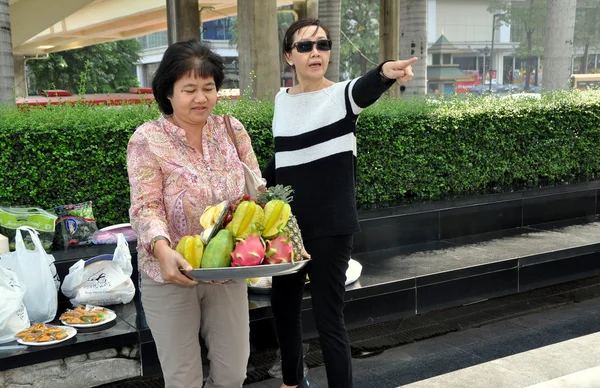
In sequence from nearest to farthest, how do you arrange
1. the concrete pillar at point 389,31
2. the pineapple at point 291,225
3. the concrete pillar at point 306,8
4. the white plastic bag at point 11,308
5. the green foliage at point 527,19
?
the pineapple at point 291,225
the white plastic bag at point 11,308
the concrete pillar at point 389,31
the concrete pillar at point 306,8
the green foliage at point 527,19

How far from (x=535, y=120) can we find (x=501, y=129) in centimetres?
55

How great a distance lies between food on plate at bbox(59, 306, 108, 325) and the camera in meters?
4.46

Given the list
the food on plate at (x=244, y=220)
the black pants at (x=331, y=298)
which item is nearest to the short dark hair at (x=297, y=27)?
the black pants at (x=331, y=298)

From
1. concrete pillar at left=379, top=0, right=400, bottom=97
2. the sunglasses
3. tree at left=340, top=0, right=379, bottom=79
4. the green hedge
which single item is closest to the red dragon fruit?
the sunglasses

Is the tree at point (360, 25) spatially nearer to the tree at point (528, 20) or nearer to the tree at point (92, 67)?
the tree at point (528, 20)

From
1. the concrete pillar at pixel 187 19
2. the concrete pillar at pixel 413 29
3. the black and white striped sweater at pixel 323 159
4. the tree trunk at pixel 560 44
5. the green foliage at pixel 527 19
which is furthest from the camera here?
the green foliage at pixel 527 19

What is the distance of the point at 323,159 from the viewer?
3.57m

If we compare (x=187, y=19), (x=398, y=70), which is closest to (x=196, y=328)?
(x=398, y=70)

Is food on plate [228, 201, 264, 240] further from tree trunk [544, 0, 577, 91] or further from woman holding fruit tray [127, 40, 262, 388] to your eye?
tree trunk [544, 0, 577, 91]

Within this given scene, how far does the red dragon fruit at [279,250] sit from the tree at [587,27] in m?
57.0

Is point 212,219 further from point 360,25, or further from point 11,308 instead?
point 360,25

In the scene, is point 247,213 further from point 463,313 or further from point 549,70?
point 549,70

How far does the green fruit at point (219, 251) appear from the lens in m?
2.68

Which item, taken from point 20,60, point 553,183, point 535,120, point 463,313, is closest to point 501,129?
point 535,120
